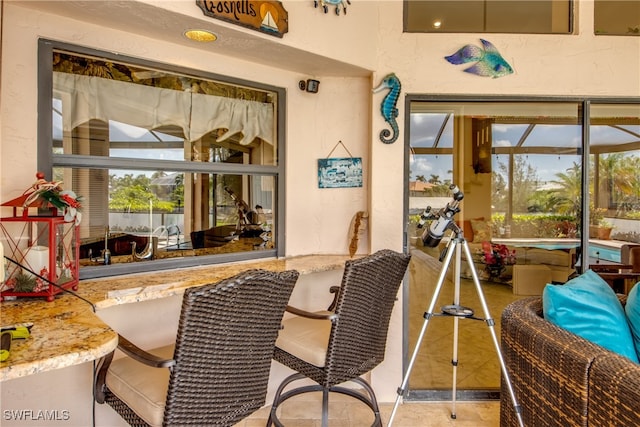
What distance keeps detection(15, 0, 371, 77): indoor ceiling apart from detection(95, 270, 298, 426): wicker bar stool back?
4.38 feet

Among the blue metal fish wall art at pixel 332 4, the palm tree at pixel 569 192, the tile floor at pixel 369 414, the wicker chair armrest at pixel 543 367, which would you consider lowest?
the tile floor at pixel 369 414

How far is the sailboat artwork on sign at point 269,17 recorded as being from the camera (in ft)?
6.66

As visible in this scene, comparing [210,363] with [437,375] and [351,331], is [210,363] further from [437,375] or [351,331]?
[437,375]

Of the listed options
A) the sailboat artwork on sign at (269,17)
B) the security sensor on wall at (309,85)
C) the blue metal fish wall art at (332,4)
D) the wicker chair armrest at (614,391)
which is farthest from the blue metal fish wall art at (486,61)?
the wicker chair armrest at (614,391)

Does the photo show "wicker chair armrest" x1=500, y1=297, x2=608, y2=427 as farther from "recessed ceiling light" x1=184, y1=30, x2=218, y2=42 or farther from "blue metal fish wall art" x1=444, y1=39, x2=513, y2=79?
"recessed ceiling light" x1=184, y1=30, x2=218, y2=42

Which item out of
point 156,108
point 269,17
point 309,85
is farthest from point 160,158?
point 309,85

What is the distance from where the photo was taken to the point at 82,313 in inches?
54.7

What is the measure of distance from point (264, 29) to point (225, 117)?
2.03 ft

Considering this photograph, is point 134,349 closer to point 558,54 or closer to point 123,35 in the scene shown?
point 123,35

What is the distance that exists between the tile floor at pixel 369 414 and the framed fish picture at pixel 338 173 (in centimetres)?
151

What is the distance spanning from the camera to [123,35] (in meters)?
1.98

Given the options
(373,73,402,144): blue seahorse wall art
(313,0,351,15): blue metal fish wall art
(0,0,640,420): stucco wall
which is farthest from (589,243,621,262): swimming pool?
(313,0,351,15): blue metal fish wall art

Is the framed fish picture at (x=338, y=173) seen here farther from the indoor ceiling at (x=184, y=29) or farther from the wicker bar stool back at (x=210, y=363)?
the wicker bar stool back at (x=210, y=363)

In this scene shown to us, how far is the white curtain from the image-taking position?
1.91 meters
